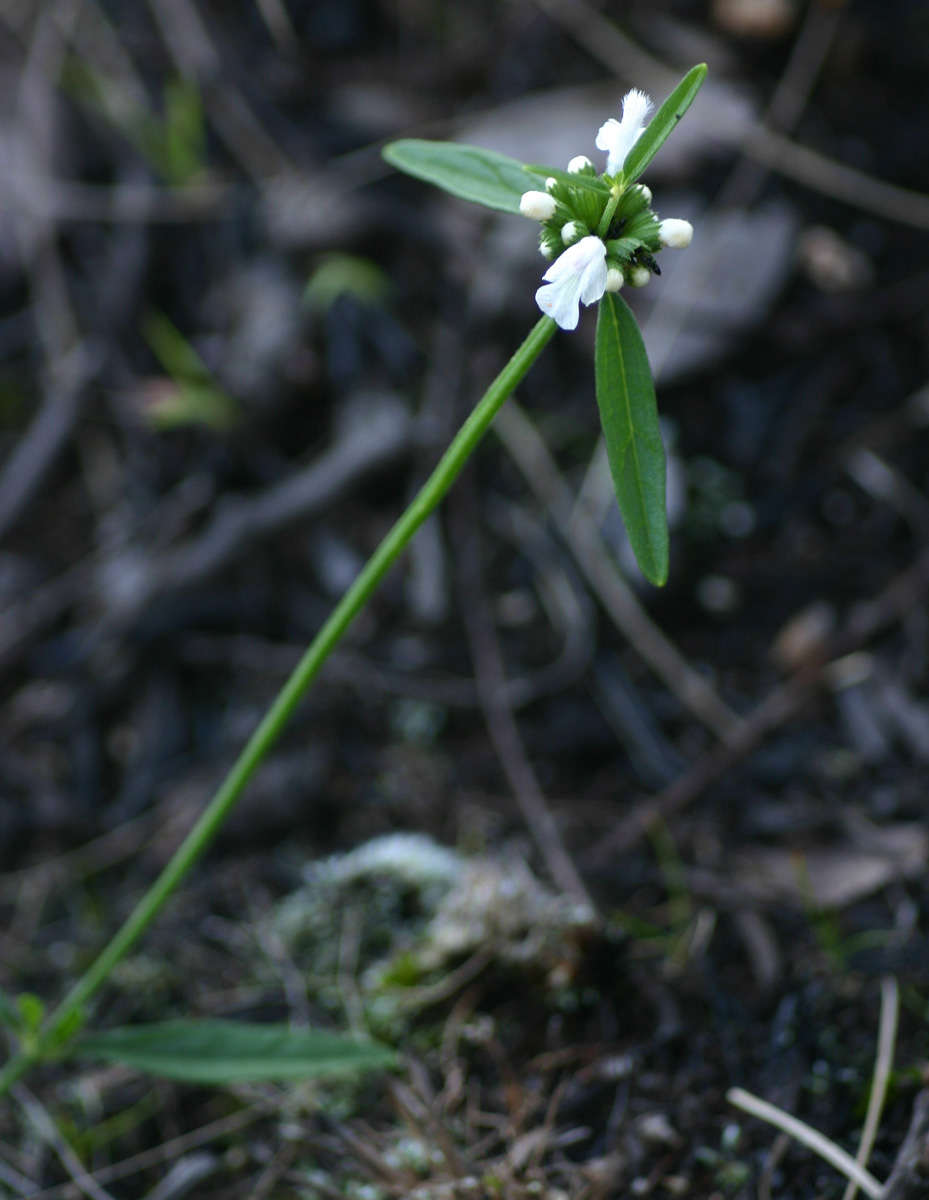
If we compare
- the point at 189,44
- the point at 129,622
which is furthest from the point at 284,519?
the point at 189,44

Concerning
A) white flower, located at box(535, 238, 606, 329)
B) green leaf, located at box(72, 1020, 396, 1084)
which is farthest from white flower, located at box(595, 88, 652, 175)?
green leaf, located at box(72, 1020, 396, 1084)

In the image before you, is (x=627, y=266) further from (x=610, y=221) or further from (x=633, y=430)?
(x=633, y=430)

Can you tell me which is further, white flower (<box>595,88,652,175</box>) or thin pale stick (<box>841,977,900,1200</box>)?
thin pale stick (<box>841,977,900,1200</box>)

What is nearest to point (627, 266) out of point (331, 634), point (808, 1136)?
point (331, 634)

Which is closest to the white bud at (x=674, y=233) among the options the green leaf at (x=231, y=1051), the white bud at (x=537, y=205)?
the white bud at (x=537, y=205)

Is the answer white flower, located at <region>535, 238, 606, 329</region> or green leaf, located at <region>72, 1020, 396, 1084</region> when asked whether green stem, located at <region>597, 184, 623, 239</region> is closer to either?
white flower, located at <region>535, 238, 606, 329</region>

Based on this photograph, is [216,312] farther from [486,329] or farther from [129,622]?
[129,622]
